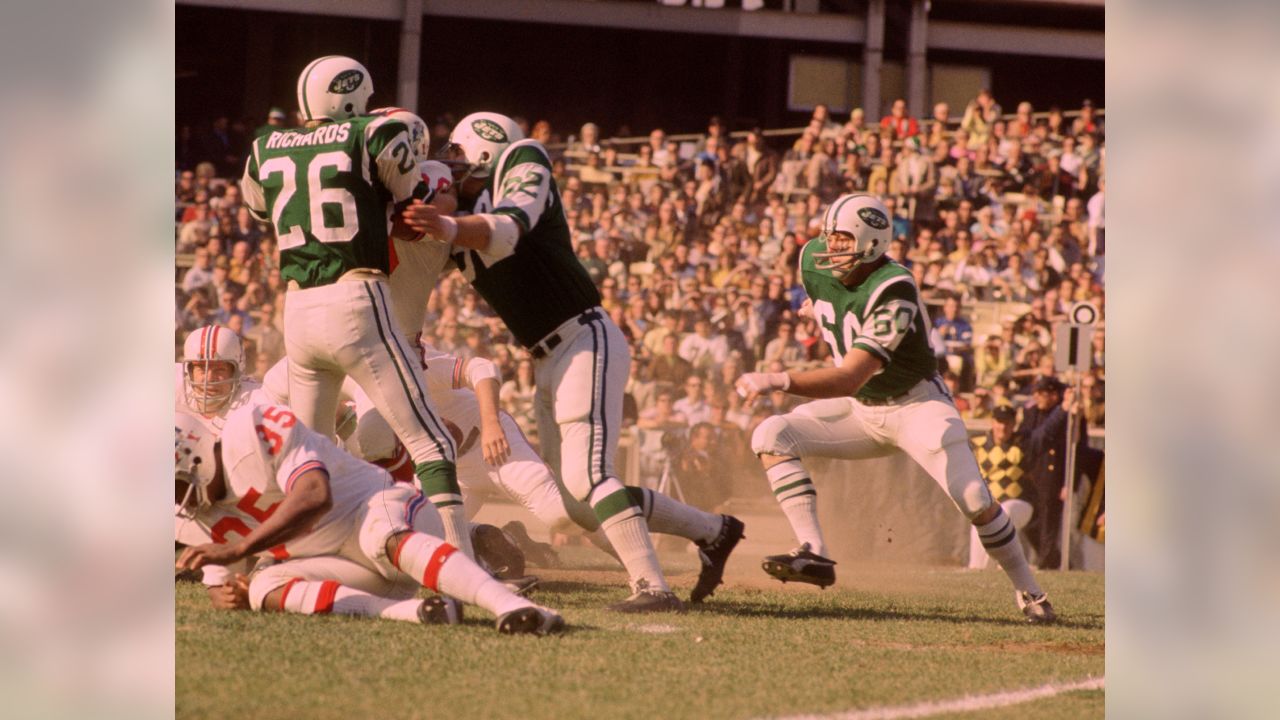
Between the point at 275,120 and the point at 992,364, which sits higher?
the point at 275,120

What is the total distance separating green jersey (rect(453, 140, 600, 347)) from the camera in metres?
5.39

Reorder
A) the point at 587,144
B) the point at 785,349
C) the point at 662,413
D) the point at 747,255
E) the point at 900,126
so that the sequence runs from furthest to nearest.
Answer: the point at 587,144, the point at 900,126, the point at 747,255, the point at 785,349, the point at 662,413

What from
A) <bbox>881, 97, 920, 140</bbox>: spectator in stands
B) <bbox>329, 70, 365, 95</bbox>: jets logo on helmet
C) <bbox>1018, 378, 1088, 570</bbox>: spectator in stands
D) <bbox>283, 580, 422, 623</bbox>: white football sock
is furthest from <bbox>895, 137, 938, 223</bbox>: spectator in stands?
<bbox>283, 580, 422, 623</bbox>: white football sock

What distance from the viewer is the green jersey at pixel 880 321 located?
18.9ft

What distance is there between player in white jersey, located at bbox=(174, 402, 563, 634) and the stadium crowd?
5.24 metres

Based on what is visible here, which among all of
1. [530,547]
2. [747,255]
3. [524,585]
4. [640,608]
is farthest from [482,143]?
[747,255]

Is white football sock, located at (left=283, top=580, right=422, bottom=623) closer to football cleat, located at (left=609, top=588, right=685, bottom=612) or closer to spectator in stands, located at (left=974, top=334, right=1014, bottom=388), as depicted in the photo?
football cleat, located at (left=609, top=588, right=685, bottom=612)

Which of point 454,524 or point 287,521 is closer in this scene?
point 287,521

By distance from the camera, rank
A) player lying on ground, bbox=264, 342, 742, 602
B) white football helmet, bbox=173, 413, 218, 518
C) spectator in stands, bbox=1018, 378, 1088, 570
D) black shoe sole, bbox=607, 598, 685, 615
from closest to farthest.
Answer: white football helmet, bbox=173, 413, 218, 518 < black shoe sole, bbox=607, 598, 685, 615 < player lying on ground, bbox=264, 342, 742, 602 < spectator in stands, bbox=1018, 378, 1088, 570

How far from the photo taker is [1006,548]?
5871 mm

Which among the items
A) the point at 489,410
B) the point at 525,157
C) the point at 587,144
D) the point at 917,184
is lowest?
the point at 489,410

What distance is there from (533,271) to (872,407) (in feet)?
5.12

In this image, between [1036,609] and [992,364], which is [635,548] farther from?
[992,364]
